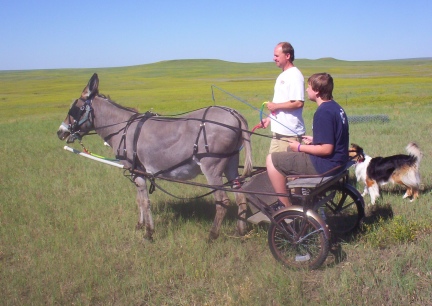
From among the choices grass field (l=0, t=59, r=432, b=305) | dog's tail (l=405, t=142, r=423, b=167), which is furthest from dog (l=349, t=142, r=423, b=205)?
grass field (l=0, t=59, r=432, b=305)

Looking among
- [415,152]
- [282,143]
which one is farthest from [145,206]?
[415,152]

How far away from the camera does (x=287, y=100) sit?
20.0ft

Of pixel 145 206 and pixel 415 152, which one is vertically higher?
pixel 415 152

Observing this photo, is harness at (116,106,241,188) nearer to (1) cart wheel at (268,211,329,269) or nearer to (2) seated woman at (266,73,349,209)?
(2) seated woman at (266,73,349,209)

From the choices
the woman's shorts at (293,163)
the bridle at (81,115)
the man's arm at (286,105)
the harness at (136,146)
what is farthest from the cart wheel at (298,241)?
the bridle at (81,115)

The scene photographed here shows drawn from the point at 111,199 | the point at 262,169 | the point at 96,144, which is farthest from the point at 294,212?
the point at 96,144

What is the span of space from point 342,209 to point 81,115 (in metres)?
4.37

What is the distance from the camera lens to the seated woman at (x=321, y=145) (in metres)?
4.94

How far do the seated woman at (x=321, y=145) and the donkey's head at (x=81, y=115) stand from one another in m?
3.34

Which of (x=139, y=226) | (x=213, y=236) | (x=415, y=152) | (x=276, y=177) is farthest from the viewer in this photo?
(x=415, y=152)

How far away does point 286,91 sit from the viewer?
607 centimetres

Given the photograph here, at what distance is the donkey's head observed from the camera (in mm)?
7070

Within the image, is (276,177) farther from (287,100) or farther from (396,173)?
(396,173)

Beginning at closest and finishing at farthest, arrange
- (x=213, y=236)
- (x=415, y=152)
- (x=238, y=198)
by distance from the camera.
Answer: (x=213, y=236) → (x=238, y=198) → (x=415, y=152)
